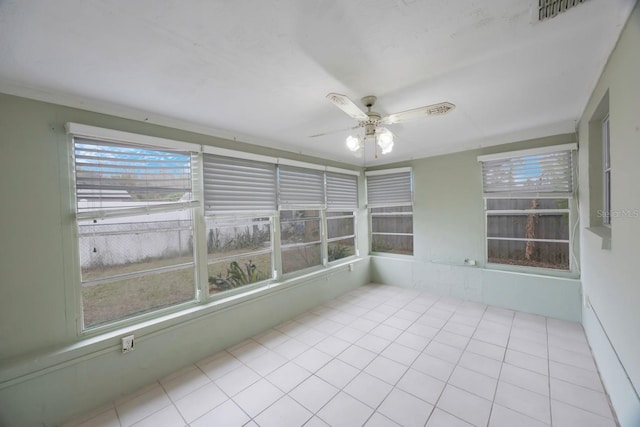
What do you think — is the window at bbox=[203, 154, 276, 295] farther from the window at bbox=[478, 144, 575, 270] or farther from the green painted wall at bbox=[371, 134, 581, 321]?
the window at bbox=[478, 144, 575, 270]

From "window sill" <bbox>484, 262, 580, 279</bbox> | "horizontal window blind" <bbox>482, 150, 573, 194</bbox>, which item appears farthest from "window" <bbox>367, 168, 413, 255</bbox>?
"window sill" <bbox>484, 262, 580, 279</bbox>

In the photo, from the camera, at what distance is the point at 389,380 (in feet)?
7.20

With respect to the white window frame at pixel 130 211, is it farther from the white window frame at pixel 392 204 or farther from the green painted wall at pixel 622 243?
the white window frame at pixel 392 204

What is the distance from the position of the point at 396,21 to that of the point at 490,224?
3.55 m

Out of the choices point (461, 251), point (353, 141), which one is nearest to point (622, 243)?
point (353, 141)

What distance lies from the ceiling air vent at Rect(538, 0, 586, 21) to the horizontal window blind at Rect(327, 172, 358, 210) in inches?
128

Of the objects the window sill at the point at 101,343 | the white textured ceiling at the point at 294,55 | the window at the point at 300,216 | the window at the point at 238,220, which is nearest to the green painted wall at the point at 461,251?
the white textured ceiling at the point at 294,55

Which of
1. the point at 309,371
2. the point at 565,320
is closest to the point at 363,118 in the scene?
the point at 309,371

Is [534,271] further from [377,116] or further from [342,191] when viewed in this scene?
[377,116]

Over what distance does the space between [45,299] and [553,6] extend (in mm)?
3562

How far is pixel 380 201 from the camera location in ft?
16.2

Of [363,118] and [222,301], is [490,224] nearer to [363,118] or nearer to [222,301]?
[363,118]

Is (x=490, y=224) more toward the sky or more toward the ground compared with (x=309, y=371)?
more toward the sky

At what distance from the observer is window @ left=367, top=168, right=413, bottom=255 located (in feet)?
15.2
